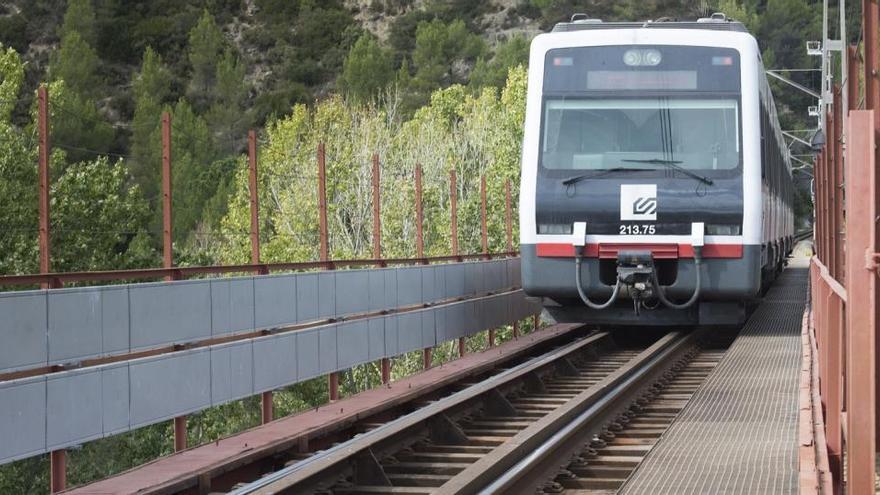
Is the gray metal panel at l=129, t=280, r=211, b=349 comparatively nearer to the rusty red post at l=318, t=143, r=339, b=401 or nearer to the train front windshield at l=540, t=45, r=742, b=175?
the rusty red post at l=318, t=143, r=339, b=401

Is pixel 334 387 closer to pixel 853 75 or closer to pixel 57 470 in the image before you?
pixel 57 470

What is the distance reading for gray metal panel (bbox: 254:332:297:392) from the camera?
12164mm

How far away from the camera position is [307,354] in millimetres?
13477

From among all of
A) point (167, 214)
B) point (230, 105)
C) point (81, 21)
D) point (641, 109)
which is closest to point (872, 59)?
point (167, 214)

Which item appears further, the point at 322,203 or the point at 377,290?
the point at 377,290

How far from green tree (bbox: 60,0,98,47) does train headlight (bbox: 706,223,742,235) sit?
133 metres

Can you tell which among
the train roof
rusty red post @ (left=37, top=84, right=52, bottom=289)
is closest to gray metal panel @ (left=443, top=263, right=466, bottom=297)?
the train roof

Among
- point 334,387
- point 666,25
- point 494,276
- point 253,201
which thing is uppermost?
point 666,25

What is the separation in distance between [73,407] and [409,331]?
8.48 m

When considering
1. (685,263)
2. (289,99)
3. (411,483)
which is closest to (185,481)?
(411,483)

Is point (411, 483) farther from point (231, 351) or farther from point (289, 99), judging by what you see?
point (289, 99)

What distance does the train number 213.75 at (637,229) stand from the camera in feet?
55.8

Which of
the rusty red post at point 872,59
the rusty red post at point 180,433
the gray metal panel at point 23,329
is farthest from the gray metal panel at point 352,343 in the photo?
the rusty red post at point 872,59

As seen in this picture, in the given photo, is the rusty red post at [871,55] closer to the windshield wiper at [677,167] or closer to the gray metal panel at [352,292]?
the gray metal panel at [352,292]
